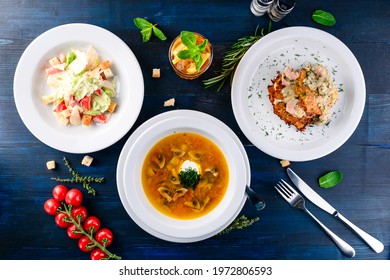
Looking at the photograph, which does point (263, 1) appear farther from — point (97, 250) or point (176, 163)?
point (97, 250)

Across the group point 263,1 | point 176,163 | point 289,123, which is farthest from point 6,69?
point 289,123

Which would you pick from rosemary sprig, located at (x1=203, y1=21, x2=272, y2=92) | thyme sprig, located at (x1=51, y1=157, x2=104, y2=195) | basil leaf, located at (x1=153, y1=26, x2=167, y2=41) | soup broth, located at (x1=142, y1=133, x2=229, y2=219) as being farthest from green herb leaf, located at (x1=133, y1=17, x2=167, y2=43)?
thyme sprig, located at (x1=51, y1=157, x2=104, y2=195)

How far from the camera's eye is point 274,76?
9.00 ft

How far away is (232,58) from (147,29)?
1.91 ft

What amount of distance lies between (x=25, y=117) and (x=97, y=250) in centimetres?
98

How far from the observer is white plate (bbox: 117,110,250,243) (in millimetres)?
2553

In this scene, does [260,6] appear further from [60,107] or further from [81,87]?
[60,107]

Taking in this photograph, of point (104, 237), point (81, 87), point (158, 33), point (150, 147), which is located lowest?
point (104, 237)

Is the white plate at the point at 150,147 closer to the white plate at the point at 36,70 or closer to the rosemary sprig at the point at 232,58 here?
the white plate at the point at 36,70

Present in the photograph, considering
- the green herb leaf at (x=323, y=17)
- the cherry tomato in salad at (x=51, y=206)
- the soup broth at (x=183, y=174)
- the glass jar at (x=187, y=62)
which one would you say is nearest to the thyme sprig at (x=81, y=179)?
the cherry tomato in salad at (x=51, y=206)

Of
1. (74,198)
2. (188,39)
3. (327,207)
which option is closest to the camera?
(188,39)

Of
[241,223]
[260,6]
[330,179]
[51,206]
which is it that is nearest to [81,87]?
[51,206]

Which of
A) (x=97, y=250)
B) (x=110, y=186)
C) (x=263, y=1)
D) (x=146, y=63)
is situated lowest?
(x=97, y=250)

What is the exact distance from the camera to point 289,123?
273 cm
